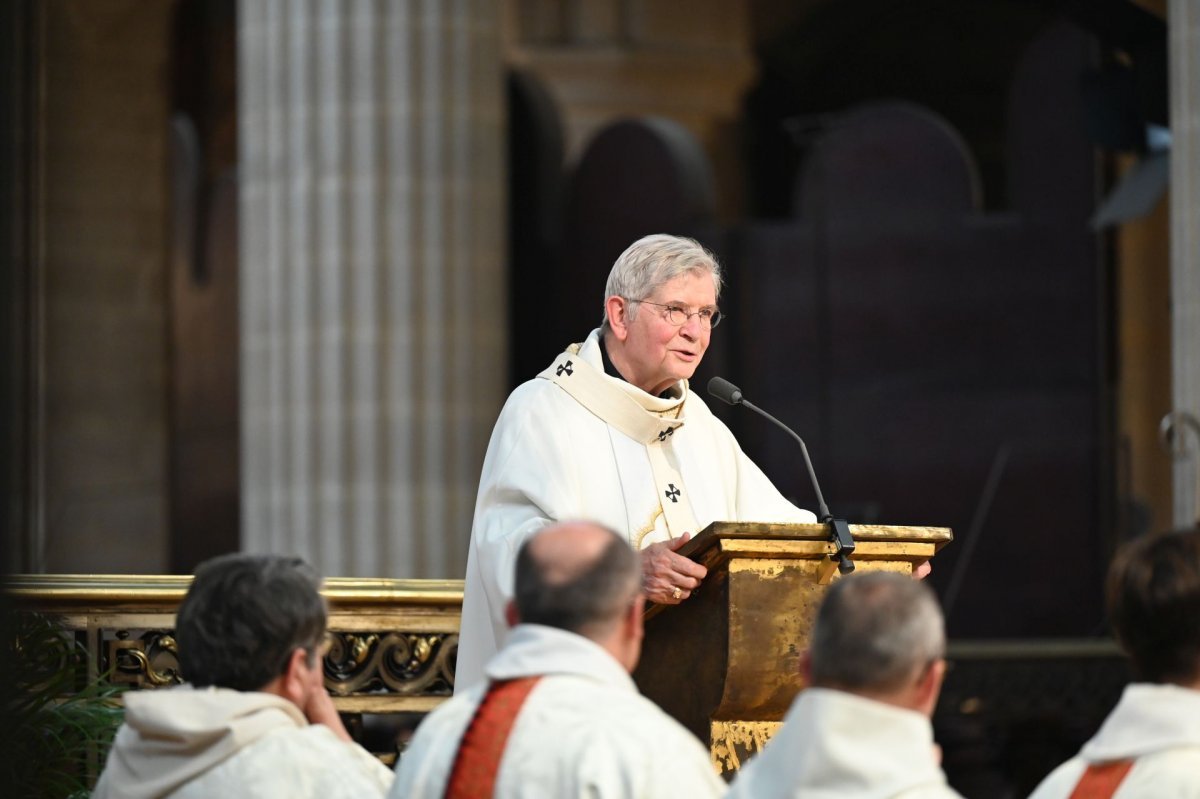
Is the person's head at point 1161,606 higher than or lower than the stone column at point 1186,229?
lower

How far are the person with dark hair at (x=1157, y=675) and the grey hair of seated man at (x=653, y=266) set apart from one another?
74.9 inches

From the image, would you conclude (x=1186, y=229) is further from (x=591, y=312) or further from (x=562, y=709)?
(x=562, y=709)

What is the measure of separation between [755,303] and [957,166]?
1394 millimetres

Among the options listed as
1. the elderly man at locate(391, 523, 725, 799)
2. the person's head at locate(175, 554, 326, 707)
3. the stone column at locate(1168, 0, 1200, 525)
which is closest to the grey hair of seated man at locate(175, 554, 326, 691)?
the person's head at locate(175, 554, 326, 707)

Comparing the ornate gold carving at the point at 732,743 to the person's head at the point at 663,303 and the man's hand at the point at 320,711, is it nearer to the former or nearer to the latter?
the person's head at the point at 663,303

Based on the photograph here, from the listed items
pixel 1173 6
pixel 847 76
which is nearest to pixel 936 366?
pixel 1173 6

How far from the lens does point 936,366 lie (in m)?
12.6

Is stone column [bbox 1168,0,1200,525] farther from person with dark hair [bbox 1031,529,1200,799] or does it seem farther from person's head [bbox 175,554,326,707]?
person's head [bbox 175,554,326,707]

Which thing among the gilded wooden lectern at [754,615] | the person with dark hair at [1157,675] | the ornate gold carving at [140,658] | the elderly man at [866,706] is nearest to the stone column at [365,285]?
the ornate gold carving at [140,658]

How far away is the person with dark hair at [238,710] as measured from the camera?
3275 millimetres

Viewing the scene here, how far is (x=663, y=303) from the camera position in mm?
4789

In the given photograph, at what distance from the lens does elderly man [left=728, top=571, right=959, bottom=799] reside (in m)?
2.68

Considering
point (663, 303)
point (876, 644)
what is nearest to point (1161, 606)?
point (876, 644)

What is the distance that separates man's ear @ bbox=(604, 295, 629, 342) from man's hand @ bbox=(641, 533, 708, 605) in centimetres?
76
